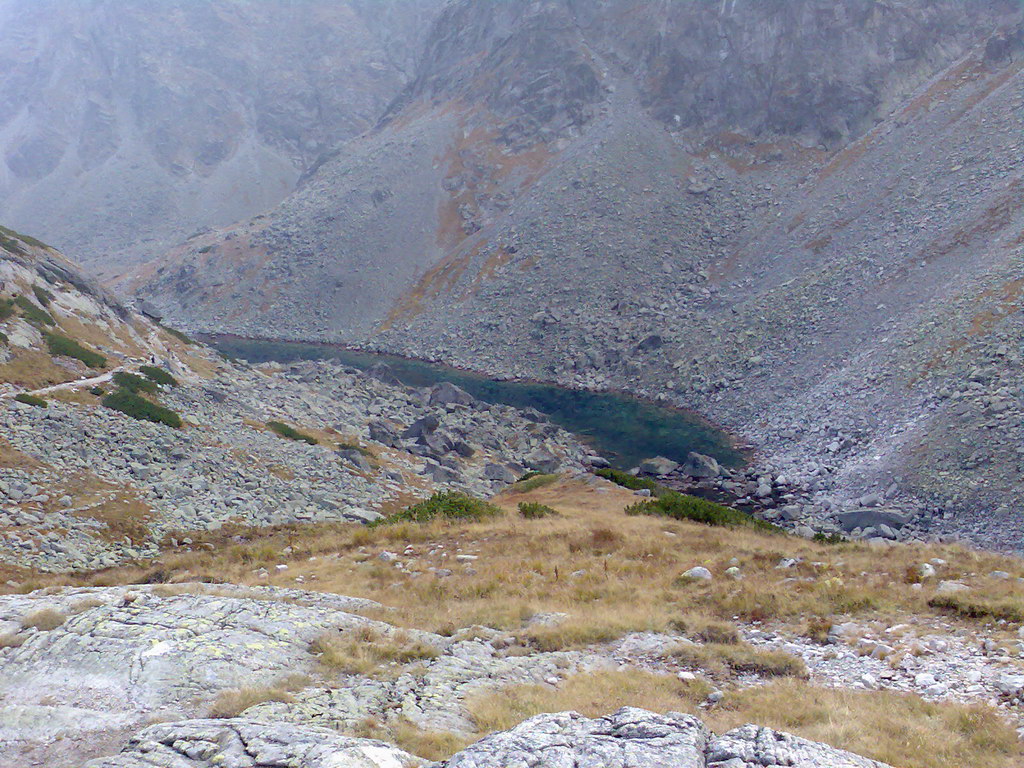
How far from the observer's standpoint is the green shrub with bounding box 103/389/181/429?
3181 cm

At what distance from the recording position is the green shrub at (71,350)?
35.1 metres

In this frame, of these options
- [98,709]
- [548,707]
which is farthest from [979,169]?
[98,709]

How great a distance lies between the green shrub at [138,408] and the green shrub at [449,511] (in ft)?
47.0

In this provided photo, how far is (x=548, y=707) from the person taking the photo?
9.30m

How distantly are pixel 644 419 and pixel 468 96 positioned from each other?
277 ft

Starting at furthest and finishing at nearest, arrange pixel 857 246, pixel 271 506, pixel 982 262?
pixel 857 246 → pixel 982 262 → pixel 271 506

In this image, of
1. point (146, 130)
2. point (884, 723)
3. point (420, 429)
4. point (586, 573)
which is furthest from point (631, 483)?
point (146, 130)

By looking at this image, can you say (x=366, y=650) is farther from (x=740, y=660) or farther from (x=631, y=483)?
(x=631, y=483)

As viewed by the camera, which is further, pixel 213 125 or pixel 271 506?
pixel 213 125

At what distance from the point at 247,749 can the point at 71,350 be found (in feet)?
115

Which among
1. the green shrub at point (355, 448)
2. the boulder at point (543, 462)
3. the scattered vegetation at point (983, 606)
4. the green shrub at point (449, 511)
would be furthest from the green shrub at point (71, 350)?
the scattered vegetation at point (983, 606)

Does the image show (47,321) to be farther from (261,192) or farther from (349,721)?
(261,192)

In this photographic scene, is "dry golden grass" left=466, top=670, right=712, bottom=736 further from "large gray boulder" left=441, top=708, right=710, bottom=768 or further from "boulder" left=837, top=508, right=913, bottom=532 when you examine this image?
"boulder" left=837, top=508, right=913, bottom=532

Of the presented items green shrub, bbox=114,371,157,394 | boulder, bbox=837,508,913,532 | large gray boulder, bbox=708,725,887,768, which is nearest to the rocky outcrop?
large gray boulder, bbox=708,725,887,768
